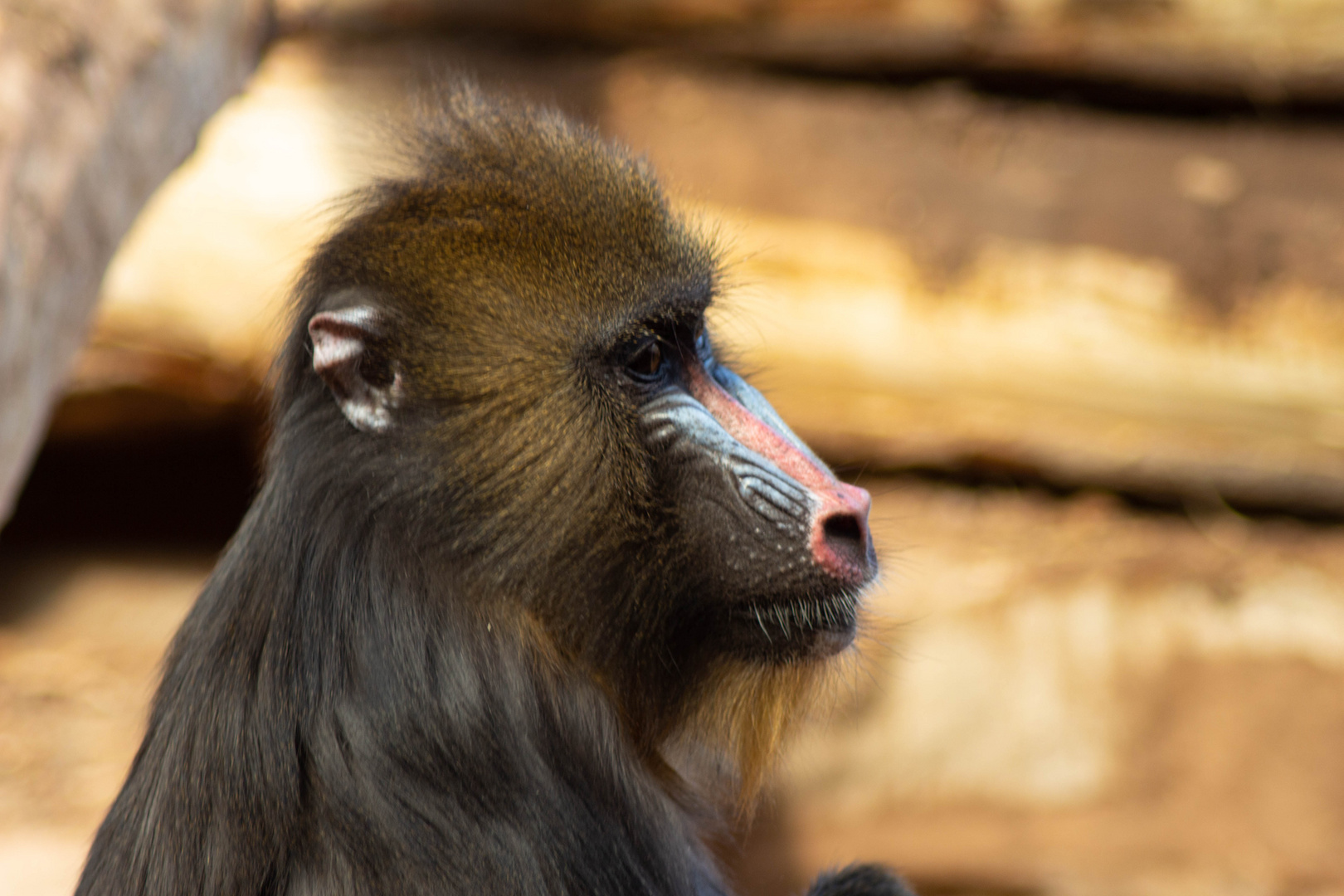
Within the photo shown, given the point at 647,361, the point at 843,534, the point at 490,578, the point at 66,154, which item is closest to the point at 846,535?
the point at 843,534

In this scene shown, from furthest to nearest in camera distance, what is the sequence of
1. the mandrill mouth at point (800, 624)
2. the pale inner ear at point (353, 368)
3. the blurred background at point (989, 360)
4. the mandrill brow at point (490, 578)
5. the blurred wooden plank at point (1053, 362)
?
the blurred wooden plank at point (1053, 362) → the blurred background at point (989, 360) → the mandrill mouth at point (800, 624) → the pale inner ear at point (353, 368) → the mandrill brow at point (490, 578)

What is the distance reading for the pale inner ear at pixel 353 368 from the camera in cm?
239

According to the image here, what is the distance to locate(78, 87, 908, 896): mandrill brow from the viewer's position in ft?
7.41

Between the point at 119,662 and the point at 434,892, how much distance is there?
4.58m

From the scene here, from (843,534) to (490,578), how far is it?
0.67 meters

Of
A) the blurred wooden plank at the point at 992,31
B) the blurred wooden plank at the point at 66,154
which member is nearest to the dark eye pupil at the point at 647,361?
the blurred wooden plank at the point at 66,154

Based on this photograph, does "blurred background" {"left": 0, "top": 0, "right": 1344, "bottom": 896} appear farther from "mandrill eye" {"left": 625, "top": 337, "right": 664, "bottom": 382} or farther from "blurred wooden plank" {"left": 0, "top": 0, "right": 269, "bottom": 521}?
"mandrill eye" {"left": 625, "top": 337, "right": 664, "bottom": 382}

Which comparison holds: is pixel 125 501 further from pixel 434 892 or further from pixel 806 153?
pixel 434 892

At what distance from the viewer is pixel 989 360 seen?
611cm

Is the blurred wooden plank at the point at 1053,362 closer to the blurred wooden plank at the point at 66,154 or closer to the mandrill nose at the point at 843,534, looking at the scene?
the blurred wooden plank at the point at 66,154

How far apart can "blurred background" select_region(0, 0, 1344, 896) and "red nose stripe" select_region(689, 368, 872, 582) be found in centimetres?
298

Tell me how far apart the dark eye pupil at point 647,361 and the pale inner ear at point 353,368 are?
1.51 ft

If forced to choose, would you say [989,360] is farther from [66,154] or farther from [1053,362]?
[66,154]

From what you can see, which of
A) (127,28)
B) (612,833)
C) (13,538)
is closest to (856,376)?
(127,28)
